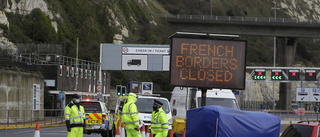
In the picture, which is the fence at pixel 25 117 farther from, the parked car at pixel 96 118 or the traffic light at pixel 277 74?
the traffic light at pixel 277 74

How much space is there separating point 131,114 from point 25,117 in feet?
101

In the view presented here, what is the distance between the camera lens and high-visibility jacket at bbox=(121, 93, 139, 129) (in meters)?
16.5

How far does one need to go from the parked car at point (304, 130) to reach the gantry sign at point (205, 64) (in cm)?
730

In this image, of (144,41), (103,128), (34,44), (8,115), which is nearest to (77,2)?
(34,44)

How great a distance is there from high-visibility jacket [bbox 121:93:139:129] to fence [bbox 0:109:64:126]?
23938mm

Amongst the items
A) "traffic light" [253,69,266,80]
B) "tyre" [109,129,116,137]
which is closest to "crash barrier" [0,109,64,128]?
"tyre" [109,129,116,137]

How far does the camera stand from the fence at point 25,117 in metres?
41.7

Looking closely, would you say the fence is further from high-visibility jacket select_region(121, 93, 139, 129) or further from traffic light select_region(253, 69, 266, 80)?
high-visibility jacket select_region(121, 93, 139, 129)

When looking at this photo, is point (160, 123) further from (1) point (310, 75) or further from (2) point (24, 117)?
(1) point (310, 75)

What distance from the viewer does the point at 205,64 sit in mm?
19969

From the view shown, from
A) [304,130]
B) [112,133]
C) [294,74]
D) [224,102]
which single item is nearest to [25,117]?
[112,133]

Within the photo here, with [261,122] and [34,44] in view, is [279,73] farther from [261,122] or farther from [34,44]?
[261,122]

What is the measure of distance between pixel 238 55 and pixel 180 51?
71.6 inches

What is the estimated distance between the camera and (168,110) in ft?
84.6
